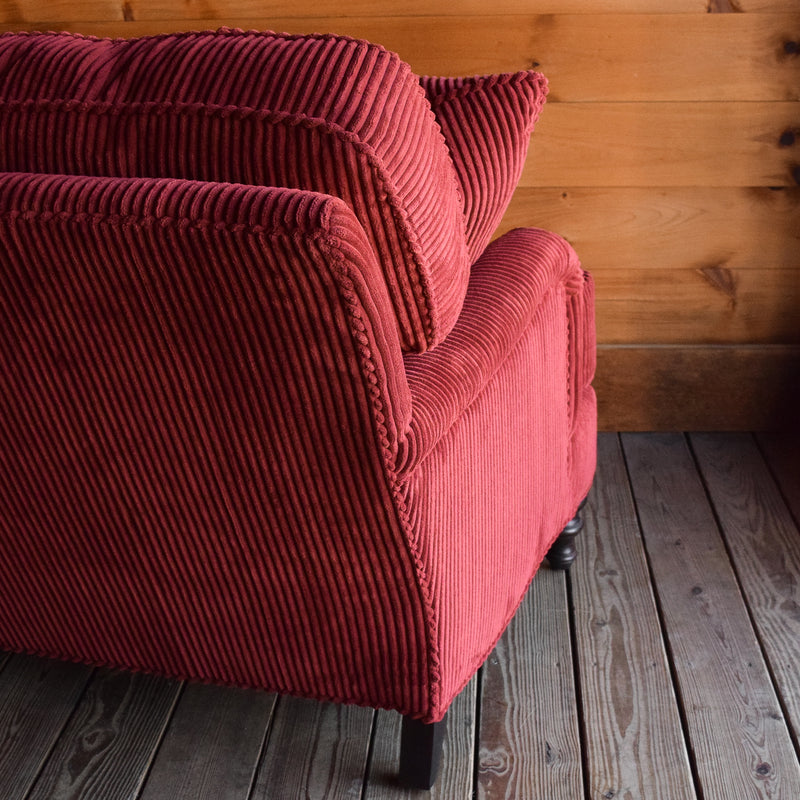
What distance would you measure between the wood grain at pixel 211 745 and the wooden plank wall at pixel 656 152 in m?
1.02

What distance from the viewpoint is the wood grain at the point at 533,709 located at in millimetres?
1185

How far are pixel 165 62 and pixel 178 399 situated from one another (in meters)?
0.29

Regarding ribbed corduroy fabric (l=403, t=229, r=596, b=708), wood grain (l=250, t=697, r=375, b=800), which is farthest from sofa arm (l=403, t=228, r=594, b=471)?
wood grain (l=250, t=697, r=375, b=800)

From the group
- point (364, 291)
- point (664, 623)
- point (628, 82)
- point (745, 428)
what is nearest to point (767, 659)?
point (664, 623)

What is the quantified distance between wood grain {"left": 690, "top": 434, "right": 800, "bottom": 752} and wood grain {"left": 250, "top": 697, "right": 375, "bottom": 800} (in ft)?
1.78

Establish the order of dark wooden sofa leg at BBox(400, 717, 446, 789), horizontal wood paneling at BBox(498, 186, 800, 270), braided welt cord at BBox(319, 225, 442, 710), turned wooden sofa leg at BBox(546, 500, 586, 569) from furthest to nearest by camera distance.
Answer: horizontal wood paneling at BBox(498, 186, 800, 270)
turned wooden sofa leg at BBox(546, 500, 586, 569)
dark wooden sofa leg at BBox(400, 717, 446, 789)
braided welt cord at BBox(319, 225, 442, 710)

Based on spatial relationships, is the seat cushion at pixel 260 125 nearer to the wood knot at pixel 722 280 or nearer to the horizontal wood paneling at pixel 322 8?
the horizontal wood paneling at pixel 322 8

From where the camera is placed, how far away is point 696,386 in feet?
6.52

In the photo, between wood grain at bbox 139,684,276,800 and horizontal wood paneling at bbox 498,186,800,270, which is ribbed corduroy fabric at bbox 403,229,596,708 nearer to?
wood grain at bbox 139,684,276,800

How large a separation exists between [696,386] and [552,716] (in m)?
0.91

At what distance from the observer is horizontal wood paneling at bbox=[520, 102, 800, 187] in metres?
1.79

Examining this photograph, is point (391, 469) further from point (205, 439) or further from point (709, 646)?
point (709, 646)

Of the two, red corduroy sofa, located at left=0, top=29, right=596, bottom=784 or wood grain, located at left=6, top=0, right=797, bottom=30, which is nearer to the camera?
red corduroy sofa, located at left=0, top=29, right=596, bottom=784

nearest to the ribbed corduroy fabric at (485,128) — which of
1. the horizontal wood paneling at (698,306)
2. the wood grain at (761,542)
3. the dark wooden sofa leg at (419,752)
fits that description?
the dark wooden sofa leg at (419,752)
